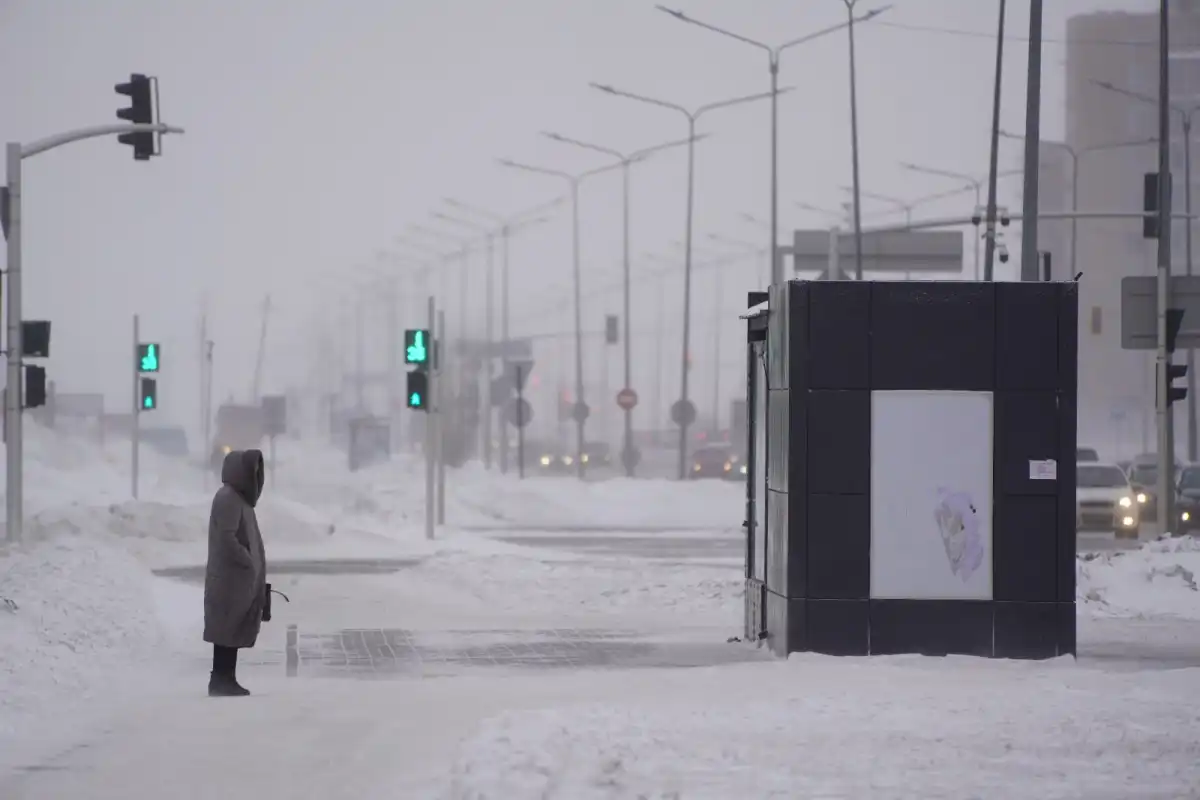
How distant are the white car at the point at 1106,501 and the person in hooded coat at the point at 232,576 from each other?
32446mm

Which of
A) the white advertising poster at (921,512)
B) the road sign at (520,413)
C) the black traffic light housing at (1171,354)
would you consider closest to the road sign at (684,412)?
the road sign at (520,413)

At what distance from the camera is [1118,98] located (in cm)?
14962

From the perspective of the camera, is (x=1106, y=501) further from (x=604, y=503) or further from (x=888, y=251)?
(x=604, y=503)

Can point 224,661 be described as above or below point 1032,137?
below

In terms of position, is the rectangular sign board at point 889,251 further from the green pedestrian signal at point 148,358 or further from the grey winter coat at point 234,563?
the grey winter coat at point 234,563

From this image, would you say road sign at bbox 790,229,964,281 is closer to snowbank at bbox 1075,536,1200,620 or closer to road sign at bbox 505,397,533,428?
road sign at bbox 505,397,533,428

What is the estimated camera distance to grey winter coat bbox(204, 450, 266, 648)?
14688 mm

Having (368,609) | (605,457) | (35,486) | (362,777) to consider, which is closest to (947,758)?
(362,777)

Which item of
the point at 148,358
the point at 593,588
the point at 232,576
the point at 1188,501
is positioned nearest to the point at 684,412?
the point at 1188,501

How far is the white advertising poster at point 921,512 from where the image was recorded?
16688mm

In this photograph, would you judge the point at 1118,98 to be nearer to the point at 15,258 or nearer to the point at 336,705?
the point at 15,258

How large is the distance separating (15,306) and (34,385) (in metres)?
1.25

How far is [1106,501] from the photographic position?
46094mm

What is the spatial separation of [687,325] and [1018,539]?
160 feet
